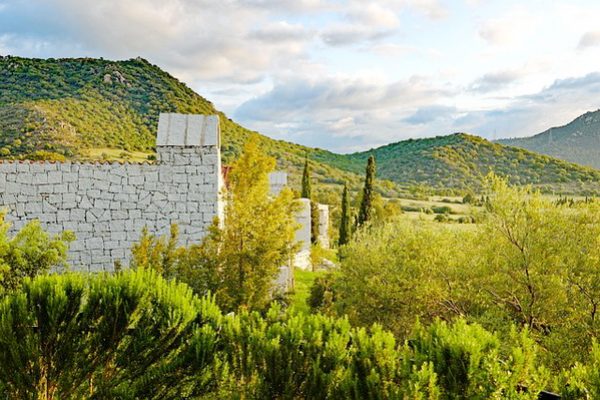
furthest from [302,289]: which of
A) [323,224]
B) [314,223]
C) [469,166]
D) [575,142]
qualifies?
[575,142]

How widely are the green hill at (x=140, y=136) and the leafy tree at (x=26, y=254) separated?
597 inches

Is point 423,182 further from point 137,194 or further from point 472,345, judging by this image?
point 472,345

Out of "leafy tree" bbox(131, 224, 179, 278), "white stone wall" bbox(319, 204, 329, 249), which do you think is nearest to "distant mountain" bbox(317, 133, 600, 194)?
"white stone wall" bbox(319, 204, 329, 249)

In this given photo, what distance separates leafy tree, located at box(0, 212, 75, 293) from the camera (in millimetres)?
9023

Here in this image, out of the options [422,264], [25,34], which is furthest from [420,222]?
[25,34]

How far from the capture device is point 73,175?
456 inches

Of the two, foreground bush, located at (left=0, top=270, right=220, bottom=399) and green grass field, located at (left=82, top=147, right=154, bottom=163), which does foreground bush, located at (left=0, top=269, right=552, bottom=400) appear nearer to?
foreground bush, located at (left=0, top=270, right=220, bottom=399)

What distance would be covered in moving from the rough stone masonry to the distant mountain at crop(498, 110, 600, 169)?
53199mm

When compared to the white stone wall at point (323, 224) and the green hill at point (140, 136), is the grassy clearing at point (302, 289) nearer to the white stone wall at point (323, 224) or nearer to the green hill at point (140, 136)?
the white stone wall at point (323, 224)

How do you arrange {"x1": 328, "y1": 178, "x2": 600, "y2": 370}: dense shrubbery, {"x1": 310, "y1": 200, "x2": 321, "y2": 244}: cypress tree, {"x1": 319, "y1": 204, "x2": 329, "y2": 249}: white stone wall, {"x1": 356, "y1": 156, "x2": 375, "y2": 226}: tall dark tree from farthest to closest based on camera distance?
{"x1": 319, "y1": 204, "x2": 329, "y2": 249}: white stone wall < {"x1": 310, "y1": 200, "x2": 321, "y2": 244}: cypress tree < {"x1": 356, "y1": 156, "x2": 375, "y2": 226}: tall dark tree < {"x1": 328, "y1": 178, "x2": 600, "y2": 370}: dense shrubbery

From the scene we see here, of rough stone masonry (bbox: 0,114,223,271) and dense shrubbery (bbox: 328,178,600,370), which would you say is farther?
rough stone masonry (bbox: 0,114,223,271)

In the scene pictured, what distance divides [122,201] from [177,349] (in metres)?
7.23

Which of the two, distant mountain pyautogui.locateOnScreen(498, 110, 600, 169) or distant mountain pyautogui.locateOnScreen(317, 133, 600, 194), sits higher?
distant mountain pyautogui.locateOnScreen(498, 110, 600, 169)

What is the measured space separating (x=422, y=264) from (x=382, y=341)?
671 cm
